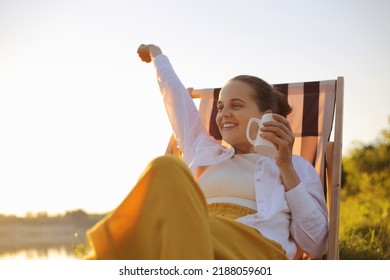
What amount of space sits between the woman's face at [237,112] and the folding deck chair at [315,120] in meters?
0.33

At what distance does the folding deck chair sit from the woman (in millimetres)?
202

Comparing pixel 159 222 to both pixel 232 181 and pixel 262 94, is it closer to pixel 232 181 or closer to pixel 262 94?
pixel 232 181

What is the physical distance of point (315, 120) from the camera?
258cm

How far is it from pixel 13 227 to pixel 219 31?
69.0 inches

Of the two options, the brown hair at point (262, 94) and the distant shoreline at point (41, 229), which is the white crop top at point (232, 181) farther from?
the distant shoreline at point (41, 229)

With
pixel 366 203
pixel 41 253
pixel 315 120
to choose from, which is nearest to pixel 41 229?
pixel 41 253

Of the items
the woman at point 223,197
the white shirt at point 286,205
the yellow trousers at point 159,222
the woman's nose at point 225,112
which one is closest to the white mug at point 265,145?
the woman at point 223,197

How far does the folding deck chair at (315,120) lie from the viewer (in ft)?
7.59

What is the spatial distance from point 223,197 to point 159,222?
0.69 meters

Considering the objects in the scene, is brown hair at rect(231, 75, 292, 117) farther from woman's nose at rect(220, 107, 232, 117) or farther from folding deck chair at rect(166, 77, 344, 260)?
folding deck chair at rect(166, 77, 344, 260)

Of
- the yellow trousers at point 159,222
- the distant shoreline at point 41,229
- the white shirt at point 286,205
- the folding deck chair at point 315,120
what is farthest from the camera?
the distant shoreline at point 41,229

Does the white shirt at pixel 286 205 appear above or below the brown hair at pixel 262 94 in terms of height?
below
